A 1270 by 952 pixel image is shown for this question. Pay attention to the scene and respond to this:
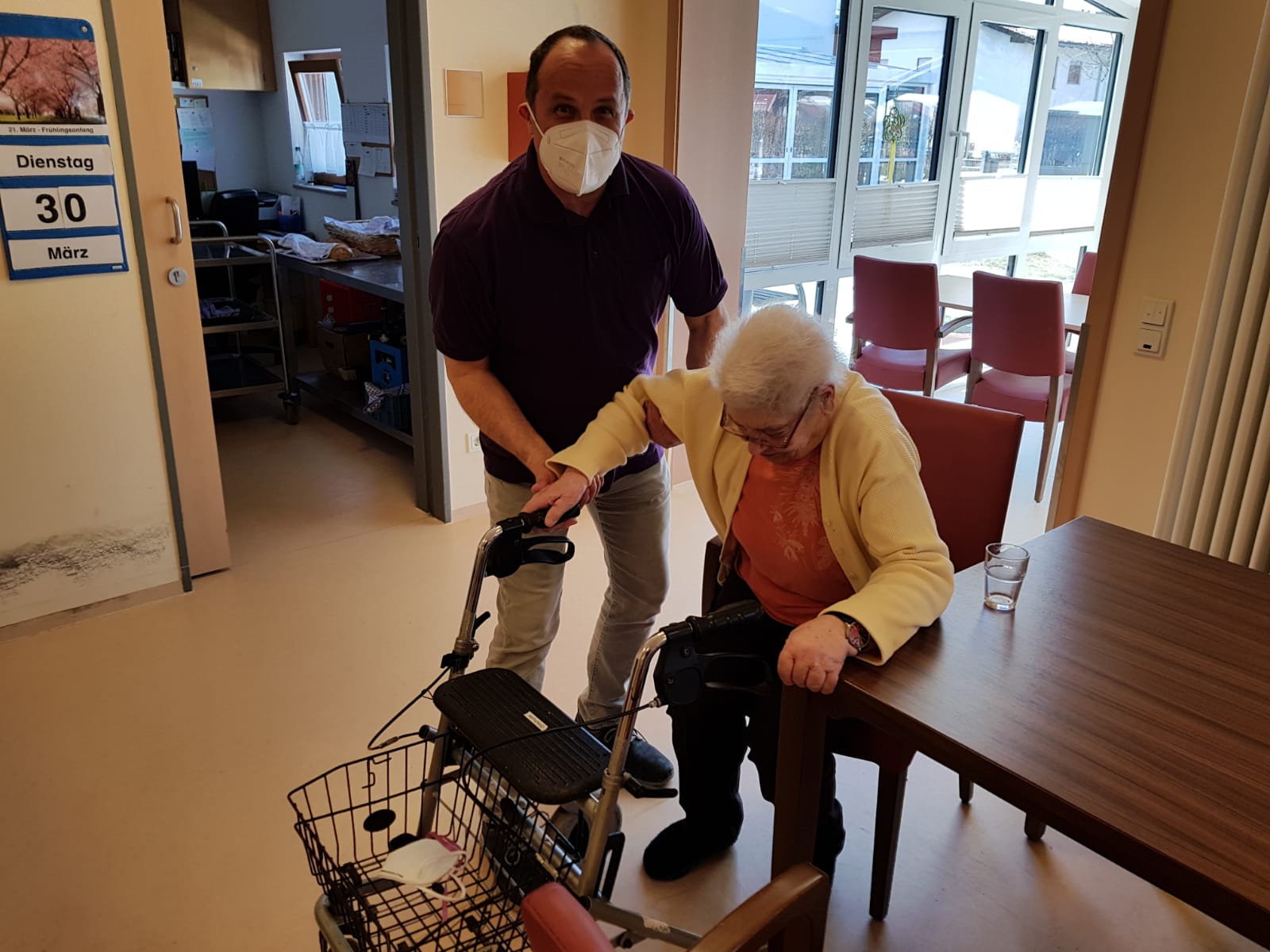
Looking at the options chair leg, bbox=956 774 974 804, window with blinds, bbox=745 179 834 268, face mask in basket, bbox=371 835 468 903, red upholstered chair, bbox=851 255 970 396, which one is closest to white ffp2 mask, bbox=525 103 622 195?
face mask in basket, bbox=371 835 468 903

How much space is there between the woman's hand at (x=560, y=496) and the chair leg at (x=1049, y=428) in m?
2.80

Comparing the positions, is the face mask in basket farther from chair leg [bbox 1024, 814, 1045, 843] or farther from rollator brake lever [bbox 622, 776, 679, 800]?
chair leg [bbox 1024, 814, 1045, 843]

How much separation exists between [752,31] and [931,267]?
4.02 ft

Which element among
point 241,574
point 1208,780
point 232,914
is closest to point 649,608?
point 232,914

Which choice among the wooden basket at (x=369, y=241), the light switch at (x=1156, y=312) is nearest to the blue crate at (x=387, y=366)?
the wooden basket at (x=369, y=241)

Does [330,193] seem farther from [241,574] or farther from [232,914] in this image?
[232,914]

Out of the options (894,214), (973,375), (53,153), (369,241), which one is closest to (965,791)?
(973,375)

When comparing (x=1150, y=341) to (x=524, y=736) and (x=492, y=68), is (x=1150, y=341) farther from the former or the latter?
(x=492, y=68)

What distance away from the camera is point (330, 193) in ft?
19.7

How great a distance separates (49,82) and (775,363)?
226 centimetres

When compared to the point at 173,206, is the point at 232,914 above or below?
below

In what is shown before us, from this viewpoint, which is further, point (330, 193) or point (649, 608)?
point (330, 193)

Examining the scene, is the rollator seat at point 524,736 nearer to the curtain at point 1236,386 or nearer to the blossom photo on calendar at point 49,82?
the curtain at point 1236,386

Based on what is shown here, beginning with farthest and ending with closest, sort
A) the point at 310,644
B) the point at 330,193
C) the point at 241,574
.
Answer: the point at 330,193, the point at 241,574, the point at 310,644
